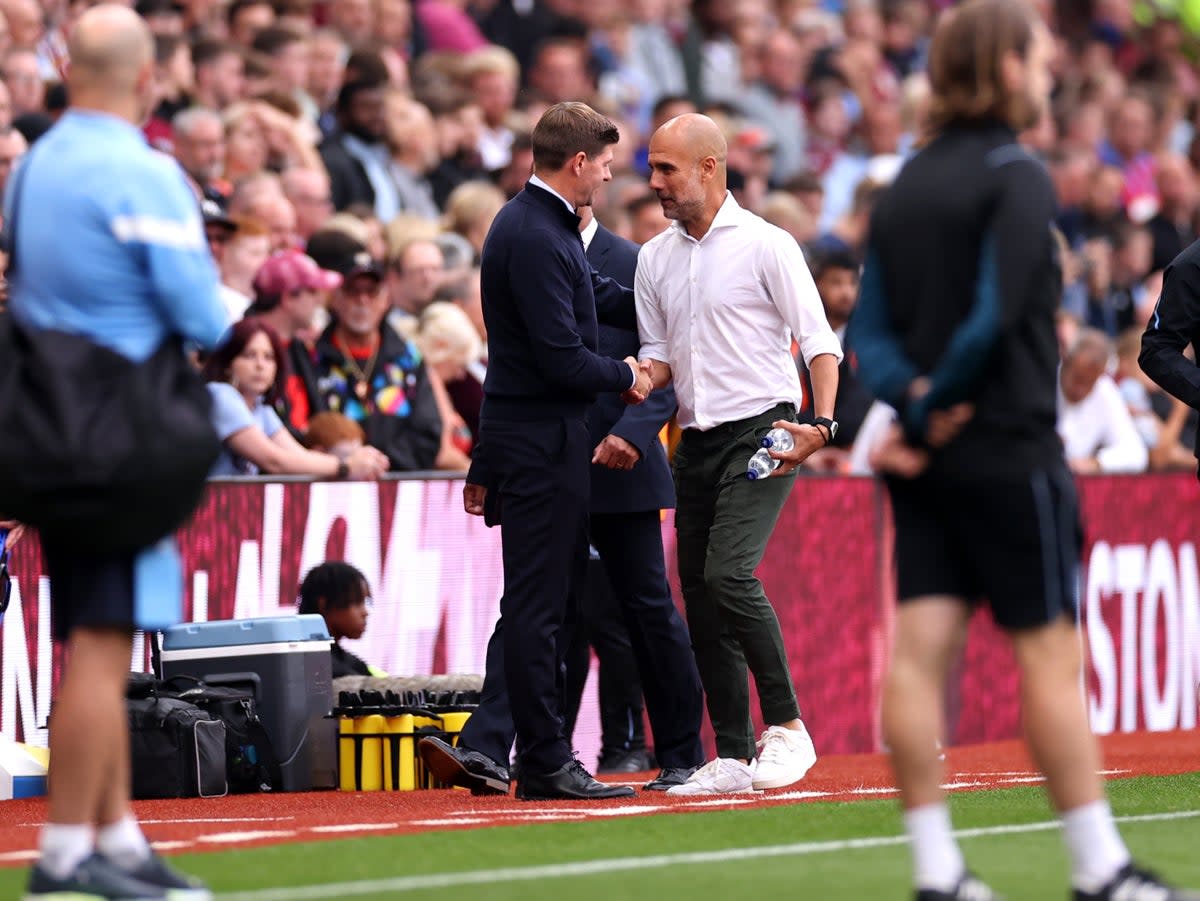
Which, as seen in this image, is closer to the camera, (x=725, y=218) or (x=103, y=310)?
(x=103, y=310)

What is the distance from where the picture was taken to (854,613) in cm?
1279

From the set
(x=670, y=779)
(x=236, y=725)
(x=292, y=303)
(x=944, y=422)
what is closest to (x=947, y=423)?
(x=944, y=422)

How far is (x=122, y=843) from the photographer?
5.91 meters

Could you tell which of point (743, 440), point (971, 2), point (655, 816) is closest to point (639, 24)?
point (743, 440)

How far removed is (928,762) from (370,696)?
4968 mm

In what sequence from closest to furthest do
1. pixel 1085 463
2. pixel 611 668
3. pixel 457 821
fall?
pixel 457 821, pixel 611 668, pixel 1085 463

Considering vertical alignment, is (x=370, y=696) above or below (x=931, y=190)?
below

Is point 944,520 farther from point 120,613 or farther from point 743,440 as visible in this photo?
point 743,440

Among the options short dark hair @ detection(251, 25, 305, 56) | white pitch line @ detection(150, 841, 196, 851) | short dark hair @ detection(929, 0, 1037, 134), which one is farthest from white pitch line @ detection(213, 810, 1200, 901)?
short dark hair @ detection(251, 25, 305, 56)

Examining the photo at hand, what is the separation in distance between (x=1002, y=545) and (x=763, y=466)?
3032 millimetres

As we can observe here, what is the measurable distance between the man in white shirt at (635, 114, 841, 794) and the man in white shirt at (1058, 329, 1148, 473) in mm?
5977

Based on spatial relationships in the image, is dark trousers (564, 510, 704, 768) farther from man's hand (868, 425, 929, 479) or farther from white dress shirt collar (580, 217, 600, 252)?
man's hand (868, 425, 929, 479)

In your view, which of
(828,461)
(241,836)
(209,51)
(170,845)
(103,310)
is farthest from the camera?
(209,51)

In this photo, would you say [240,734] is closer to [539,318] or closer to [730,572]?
[730,572]
